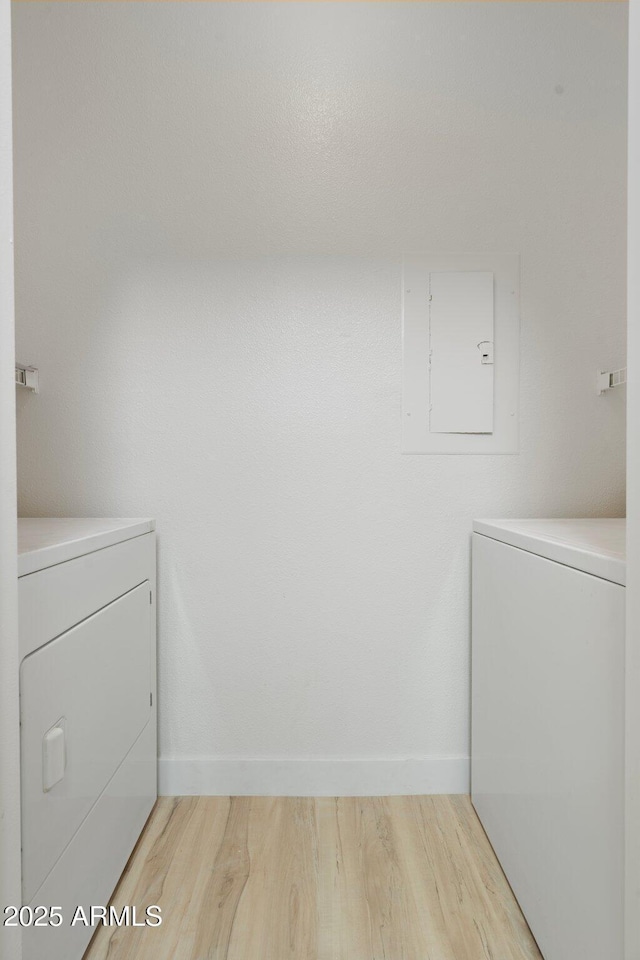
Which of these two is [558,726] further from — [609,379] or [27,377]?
[27,377]

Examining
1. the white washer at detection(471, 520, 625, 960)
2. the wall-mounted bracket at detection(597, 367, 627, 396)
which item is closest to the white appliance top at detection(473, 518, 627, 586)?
the white washer at detection(471, 520, 625, 960)

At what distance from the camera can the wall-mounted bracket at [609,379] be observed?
1777mm

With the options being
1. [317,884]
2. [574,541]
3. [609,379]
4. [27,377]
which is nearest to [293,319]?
[27,377]

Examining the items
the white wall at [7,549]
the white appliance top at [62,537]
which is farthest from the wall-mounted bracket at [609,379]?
the white wall at [7,549]

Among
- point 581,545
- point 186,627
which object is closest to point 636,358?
point 581,545

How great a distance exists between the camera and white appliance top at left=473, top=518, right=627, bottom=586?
0.91 m

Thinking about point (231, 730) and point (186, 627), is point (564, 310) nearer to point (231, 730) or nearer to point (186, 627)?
point (186, 627)

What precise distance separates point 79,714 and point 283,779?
2.93 ft

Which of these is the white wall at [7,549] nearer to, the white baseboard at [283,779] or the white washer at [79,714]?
the white washer at [79,714]

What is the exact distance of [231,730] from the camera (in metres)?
1.82

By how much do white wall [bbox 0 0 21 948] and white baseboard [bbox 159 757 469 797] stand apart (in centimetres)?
107

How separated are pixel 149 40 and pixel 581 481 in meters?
1.80

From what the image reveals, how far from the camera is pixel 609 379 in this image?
1.82m

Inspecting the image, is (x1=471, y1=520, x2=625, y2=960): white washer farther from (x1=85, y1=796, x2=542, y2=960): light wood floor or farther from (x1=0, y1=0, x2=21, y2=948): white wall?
(x1=0, y1=0, x2=21, y2=948): white wall
